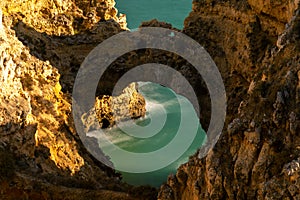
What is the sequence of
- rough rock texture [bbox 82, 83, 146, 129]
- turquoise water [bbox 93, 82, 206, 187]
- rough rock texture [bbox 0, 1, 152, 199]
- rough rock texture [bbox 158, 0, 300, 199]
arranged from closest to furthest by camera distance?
rough rock texture [bbox 158, 0, 300, 199]
rough rock texture [bbox 0, 1, 152, 199]
turquoise water [bbox 93, 82, 206, 187]
rough rock texture [bbox 82, 83, 146, 129]

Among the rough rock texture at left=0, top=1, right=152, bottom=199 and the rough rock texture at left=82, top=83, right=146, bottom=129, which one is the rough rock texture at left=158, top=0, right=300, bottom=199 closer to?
the rough rock texture at left=0, top=1, right=152, bottom=199

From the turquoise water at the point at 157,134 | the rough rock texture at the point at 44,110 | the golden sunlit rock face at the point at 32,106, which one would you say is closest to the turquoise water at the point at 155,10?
the turquoise water at the point at 157,134

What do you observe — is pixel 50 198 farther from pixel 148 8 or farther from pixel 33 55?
pixel 148 8

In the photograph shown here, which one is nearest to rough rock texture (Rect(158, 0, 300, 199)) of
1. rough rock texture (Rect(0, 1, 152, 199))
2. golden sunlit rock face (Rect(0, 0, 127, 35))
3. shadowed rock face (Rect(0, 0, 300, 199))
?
shadowed rock face (Rect(0, 0, 300, 199))

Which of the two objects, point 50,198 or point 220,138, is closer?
point 220,138

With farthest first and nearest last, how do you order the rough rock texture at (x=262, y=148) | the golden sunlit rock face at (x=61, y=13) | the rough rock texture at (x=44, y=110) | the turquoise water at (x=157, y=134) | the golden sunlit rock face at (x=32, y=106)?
the golden sunlit rock face at (x=61, y=13), the turquoise water at (x=157, y=134), the golden sunlit rock face at (x=32, y=106), the rough rock texture at (x=44, y=110), the rough rock texture at (x=262, y=148)

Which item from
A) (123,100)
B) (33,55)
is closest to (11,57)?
(33,55)

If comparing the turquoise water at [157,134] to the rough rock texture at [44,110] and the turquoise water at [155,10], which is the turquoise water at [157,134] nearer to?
the rough rock texture at [44,110]
